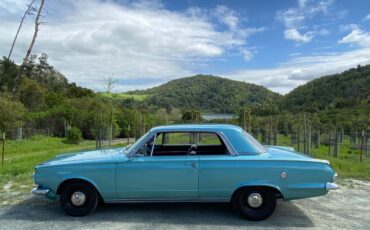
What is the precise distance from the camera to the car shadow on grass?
6031mm

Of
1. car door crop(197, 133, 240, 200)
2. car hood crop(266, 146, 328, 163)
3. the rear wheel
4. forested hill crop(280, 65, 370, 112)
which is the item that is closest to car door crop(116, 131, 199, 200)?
car door crop(197, 133, 240, 200)

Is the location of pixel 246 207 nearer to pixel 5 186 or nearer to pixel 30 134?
pixel 5 186

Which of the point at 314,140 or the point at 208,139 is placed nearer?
the point at 208,139

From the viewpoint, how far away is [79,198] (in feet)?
20.8

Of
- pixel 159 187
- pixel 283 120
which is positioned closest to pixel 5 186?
pixel 159 187

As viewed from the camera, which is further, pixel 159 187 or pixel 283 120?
pixel 283 120

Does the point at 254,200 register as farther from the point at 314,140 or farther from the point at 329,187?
the point at 314,140

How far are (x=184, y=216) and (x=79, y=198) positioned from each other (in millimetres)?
1705

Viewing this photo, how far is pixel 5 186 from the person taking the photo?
888 centimetres

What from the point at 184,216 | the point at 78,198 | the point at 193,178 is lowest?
the point at 184,216

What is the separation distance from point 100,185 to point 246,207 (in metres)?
2.32

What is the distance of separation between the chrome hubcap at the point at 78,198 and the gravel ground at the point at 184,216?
0.80 feet

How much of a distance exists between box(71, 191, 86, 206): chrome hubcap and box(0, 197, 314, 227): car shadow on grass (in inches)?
9.3

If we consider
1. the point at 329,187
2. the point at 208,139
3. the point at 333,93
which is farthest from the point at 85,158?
the point at 333,93
